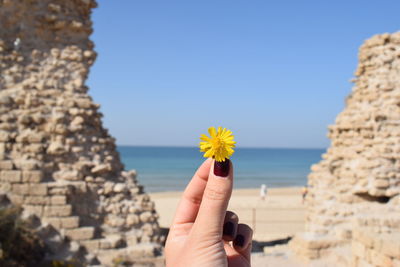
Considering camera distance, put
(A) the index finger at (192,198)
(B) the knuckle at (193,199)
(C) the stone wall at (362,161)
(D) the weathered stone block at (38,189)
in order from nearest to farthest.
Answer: (A) the index finger at (192,198)
(B) the knuckle at (193,199)
(D) the weathered stone block at (38,189)
(C) the stone wall at (362,161)

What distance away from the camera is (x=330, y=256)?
881cm

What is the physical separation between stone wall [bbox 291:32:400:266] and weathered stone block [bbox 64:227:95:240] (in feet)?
14.7

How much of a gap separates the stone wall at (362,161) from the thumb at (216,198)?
24.6 ft

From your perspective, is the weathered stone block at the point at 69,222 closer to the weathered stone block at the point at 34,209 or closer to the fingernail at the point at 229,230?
the weathered stone block at the point at 34,209

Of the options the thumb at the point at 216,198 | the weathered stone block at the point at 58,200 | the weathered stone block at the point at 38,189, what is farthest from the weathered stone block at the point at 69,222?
the thumb at the point at 216,198

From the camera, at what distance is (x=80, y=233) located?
8039 millimetres

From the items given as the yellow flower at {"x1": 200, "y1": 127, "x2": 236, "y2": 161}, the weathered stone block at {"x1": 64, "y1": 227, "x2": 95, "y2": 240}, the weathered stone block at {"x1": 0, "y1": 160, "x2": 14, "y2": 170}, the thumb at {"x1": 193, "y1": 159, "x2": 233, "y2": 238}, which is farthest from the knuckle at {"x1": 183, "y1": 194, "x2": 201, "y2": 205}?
the weathered stone block at {"x1": 0, "y1": 160, "x2": 14, "y2": 170}

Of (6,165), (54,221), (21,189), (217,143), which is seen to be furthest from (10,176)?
(217,143)

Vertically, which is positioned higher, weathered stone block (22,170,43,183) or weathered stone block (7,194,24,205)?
weathered stone block (22,170,43,183)

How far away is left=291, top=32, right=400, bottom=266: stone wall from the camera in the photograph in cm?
907

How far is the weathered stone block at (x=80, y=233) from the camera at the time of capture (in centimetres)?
801

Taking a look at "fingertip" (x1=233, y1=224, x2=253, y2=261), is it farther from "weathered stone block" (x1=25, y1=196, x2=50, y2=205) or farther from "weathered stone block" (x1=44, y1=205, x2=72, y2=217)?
"weathered stone block" (x1=25, y1=196, x2=50, y2=205)

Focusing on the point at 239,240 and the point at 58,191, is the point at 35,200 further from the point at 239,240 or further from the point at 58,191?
the point at 239,240

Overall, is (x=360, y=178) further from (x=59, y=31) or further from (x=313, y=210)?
(x=59, y=31)
